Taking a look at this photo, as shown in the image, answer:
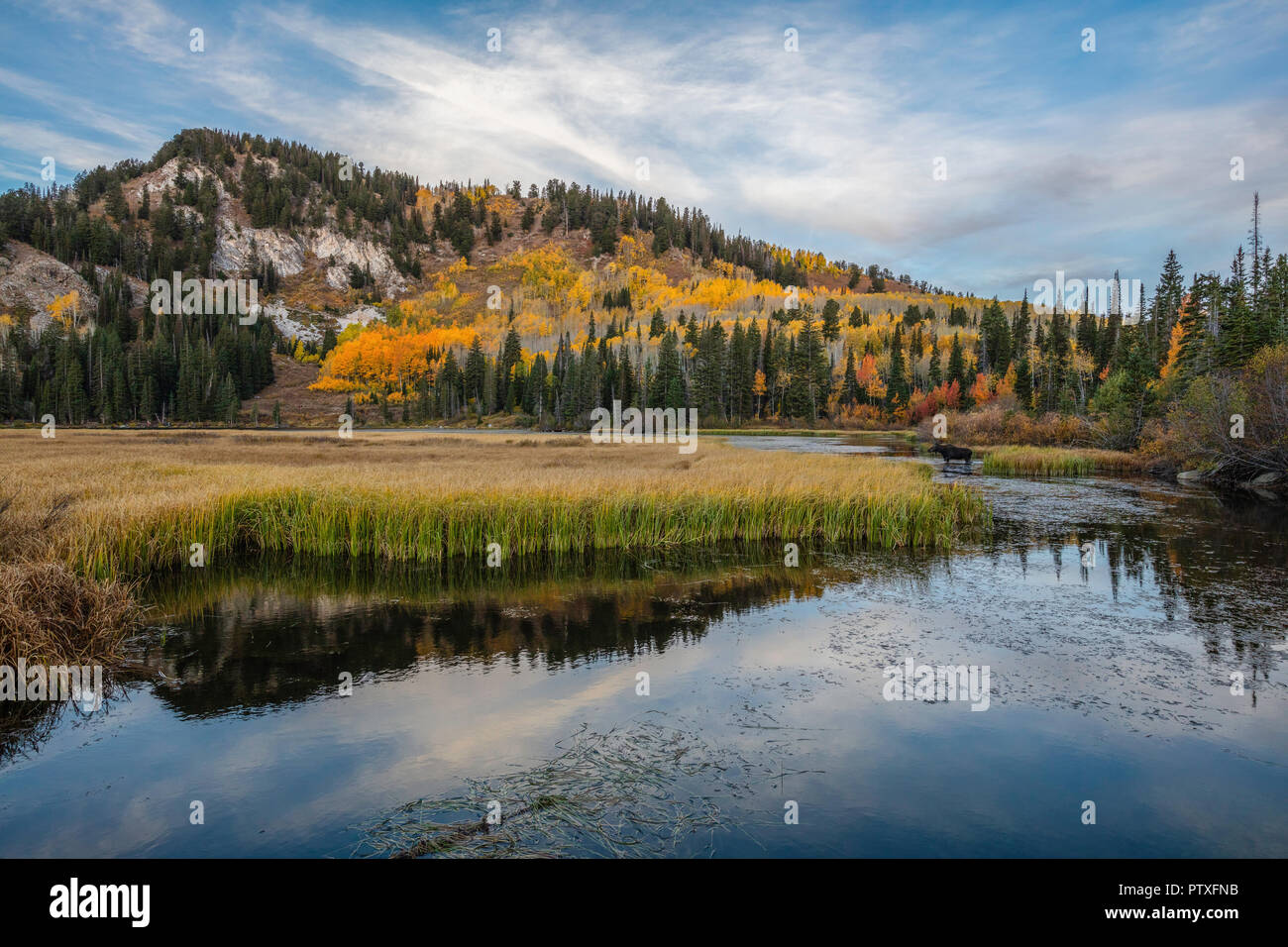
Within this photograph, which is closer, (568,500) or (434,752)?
(434,752)

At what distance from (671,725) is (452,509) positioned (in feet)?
37.9

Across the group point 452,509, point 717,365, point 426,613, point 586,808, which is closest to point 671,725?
point 586,808

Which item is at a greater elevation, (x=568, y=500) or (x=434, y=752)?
(x=568, y=500)

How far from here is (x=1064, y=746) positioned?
7.98 m

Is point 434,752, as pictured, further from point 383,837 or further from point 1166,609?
point 1166,609

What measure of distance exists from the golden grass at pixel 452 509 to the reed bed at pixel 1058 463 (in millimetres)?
21258

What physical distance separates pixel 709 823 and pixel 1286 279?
85153 mm

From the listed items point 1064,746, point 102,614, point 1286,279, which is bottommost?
point 1064,746

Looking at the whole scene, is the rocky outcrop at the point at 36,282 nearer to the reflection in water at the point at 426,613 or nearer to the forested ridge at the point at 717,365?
the forested ridge at the point at 717,365

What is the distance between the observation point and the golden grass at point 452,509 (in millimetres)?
16469

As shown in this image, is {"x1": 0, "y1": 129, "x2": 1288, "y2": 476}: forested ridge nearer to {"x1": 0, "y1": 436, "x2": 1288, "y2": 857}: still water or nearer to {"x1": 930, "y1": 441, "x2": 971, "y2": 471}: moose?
{"x1": 930, "y1": 441, "x2": 971, "y2": 471}: moose

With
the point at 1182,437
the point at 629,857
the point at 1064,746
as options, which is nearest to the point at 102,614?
the point at 629,857

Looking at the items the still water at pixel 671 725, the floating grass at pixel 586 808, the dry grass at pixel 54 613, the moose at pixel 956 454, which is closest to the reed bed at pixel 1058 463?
the moose at pixel 956 454
